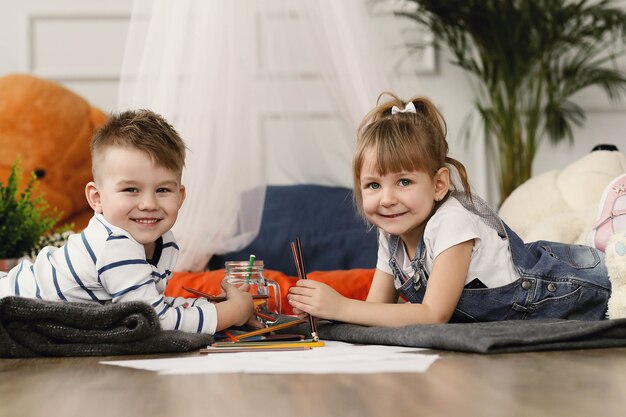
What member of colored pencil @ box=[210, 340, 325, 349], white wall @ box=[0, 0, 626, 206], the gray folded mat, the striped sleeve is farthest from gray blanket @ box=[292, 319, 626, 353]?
white wall @ box=[0, 0, 626, 206]

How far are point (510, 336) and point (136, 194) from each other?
2.13ft

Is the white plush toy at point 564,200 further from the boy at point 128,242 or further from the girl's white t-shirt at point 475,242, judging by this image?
the boy at point 128,242

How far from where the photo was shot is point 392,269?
65.6 inches

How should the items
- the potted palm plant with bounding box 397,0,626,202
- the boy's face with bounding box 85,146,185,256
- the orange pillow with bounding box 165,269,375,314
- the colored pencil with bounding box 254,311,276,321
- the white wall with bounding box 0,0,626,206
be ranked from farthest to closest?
the white wall with bounding box 0,0,626,206 < the potted palm plant with bounding box 397,0,626,202 < the orange pillow with bounding box 165,269,375,314 < the colored pencil with bounding box 254,311,276,321 < the boy's face with bounding box 85,146,185,256

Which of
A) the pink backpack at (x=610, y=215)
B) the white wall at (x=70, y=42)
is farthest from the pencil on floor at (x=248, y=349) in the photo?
the white wall at (x=70, y=42)

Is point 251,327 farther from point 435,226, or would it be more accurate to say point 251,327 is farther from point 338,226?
point 338,226

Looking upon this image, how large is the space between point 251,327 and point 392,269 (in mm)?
321

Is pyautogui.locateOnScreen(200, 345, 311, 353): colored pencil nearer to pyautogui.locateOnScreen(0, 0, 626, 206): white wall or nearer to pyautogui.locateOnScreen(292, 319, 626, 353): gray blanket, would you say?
pyautogui.locateOnScreen(292, 319, 626, 353): gray blanket

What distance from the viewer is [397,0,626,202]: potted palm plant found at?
3.24 meters

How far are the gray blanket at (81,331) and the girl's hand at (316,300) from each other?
23 centimetres

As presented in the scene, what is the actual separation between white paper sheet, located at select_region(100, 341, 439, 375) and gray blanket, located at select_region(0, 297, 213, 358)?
63mm

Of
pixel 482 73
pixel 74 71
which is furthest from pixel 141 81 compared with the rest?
pixel 482 73

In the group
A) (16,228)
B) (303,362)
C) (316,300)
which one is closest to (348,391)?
(303,362)

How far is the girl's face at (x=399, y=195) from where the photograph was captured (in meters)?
1.54
